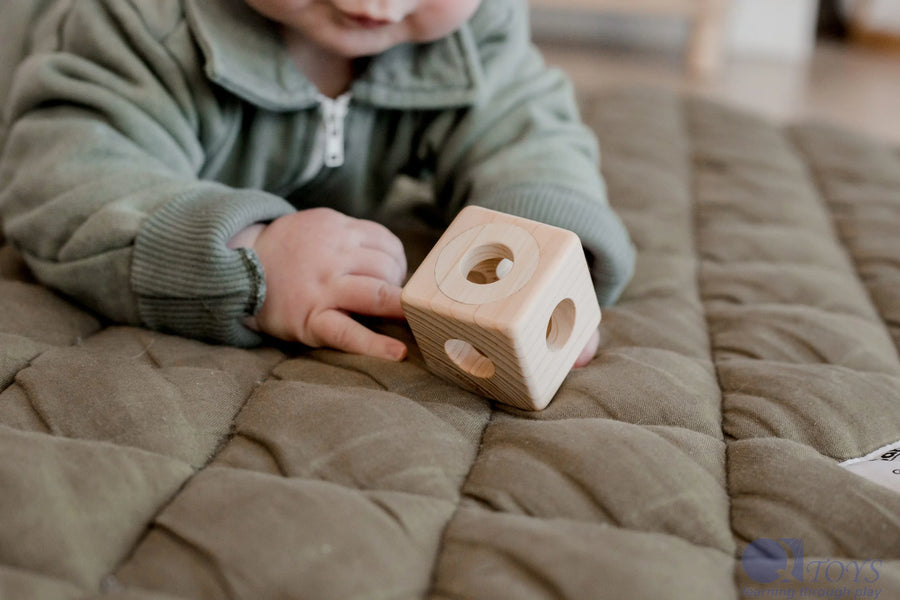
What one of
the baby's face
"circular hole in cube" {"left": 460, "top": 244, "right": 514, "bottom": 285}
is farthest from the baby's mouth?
"circular hole in cube" {"left": 460, "top": 244, "right": 514, "bottom": 285}

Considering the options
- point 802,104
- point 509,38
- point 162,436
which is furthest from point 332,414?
point 802,104

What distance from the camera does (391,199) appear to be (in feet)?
2.94

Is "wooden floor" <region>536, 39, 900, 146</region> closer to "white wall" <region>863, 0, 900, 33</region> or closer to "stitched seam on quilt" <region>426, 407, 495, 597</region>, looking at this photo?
"white wall" <region>863, 0, 900, 33</region>

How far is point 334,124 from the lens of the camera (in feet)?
2.54

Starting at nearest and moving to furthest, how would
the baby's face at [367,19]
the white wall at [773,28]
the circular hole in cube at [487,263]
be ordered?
the circular hole in cube at [487,263]
the baby's face at [367,19]
the white wall at [773,28]

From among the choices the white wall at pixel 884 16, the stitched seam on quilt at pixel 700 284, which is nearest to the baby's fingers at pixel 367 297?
the stitched seam on quilt at pixel 700 284

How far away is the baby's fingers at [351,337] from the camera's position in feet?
1.86

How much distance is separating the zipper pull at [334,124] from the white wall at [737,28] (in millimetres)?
1632

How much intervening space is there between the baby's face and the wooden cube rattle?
0.19 meters

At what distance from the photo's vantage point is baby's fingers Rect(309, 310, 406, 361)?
22.3 inches

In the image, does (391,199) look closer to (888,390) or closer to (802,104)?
(888,390)

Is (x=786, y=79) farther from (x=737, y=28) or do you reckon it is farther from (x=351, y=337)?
(x=351, y=337)

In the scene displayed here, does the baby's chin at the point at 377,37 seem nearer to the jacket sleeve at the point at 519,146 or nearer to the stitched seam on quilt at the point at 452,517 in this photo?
the jacket sleeve at the point at 519,146

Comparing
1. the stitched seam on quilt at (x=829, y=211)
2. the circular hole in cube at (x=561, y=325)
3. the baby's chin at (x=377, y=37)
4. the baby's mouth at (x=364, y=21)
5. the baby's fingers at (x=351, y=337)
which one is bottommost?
the stitched seam on quilt at (x=829, y=211)
